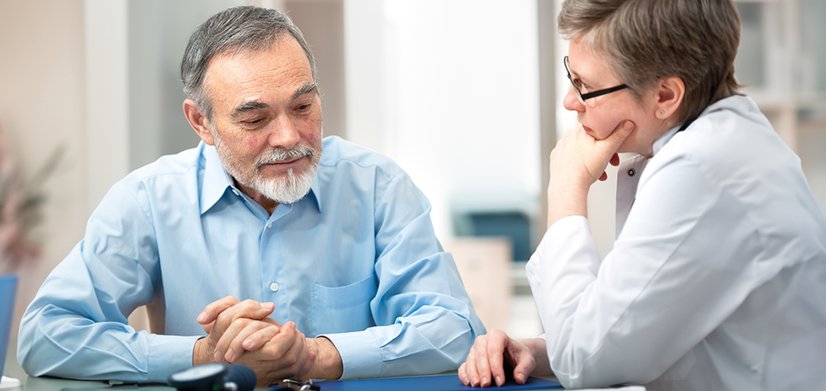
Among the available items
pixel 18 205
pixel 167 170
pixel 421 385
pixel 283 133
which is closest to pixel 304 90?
pixel 283 133

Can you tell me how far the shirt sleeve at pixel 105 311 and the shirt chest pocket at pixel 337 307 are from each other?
0.91 ft

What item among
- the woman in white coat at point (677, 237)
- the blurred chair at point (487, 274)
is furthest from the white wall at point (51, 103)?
the woman in white coat at point (677, 237)

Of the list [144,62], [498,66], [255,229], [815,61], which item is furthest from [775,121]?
[255,229]

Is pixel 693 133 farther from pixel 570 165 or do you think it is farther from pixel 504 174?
pixel 504 174

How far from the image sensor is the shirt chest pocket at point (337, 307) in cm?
177

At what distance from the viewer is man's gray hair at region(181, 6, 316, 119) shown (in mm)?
1706

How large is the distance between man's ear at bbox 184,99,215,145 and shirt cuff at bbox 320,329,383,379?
49 centimetres

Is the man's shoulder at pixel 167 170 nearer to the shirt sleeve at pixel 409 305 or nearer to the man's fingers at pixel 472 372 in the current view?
the shirt sleeve at pixel 409 305

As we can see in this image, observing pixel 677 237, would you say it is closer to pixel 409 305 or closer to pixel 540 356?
pixel 540 356

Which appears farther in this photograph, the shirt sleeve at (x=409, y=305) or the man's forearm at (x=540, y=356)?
the shirt sleeve at (x=409, y=305)

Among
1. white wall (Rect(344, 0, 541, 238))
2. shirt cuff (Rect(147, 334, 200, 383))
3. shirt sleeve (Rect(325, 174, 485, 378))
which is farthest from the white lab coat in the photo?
white wall (Rect(344, 0, 541, 238))

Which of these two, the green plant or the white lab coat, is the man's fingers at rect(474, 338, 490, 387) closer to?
the white lab coat

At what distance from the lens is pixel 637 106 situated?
4.38 ft

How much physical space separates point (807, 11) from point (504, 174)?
2698 millimetres
